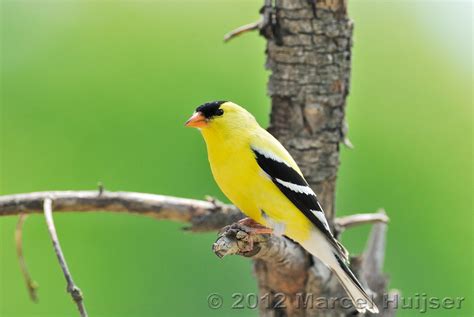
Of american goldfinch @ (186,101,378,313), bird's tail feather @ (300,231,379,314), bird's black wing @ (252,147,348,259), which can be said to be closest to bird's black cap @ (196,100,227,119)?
american goldfinch @ (186,101,378,313)

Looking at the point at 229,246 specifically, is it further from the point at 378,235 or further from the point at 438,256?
the point at 438,256

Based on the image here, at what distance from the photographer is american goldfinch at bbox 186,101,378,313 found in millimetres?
3348

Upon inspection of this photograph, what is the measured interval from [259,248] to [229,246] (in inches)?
10.9

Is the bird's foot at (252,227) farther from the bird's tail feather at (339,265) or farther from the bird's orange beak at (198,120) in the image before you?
the bird's orange beak at (198,120)

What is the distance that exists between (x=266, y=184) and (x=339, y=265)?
20.9 inches

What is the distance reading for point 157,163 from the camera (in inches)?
171

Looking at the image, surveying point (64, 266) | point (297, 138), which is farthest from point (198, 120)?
point (64, 266)

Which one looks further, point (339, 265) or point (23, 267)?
point (23, 267)

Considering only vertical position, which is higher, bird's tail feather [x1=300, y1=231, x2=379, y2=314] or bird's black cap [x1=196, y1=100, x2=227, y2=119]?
bird's black cap [x1=196, y1=100, x2=227, y2=119]

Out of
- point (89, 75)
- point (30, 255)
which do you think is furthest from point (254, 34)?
point (30, 255)

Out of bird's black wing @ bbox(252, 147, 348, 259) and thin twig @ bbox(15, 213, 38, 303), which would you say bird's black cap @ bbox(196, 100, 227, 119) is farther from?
thin twig @ bbox(15, 213, 38, 303)

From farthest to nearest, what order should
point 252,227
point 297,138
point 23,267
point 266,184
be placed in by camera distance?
point 297,138
point 23,267
point 252,227
point 266,184

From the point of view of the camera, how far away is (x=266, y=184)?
11.0 ft

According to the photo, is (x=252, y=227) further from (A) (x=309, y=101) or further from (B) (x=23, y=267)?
(B) (x=23, y=267)
